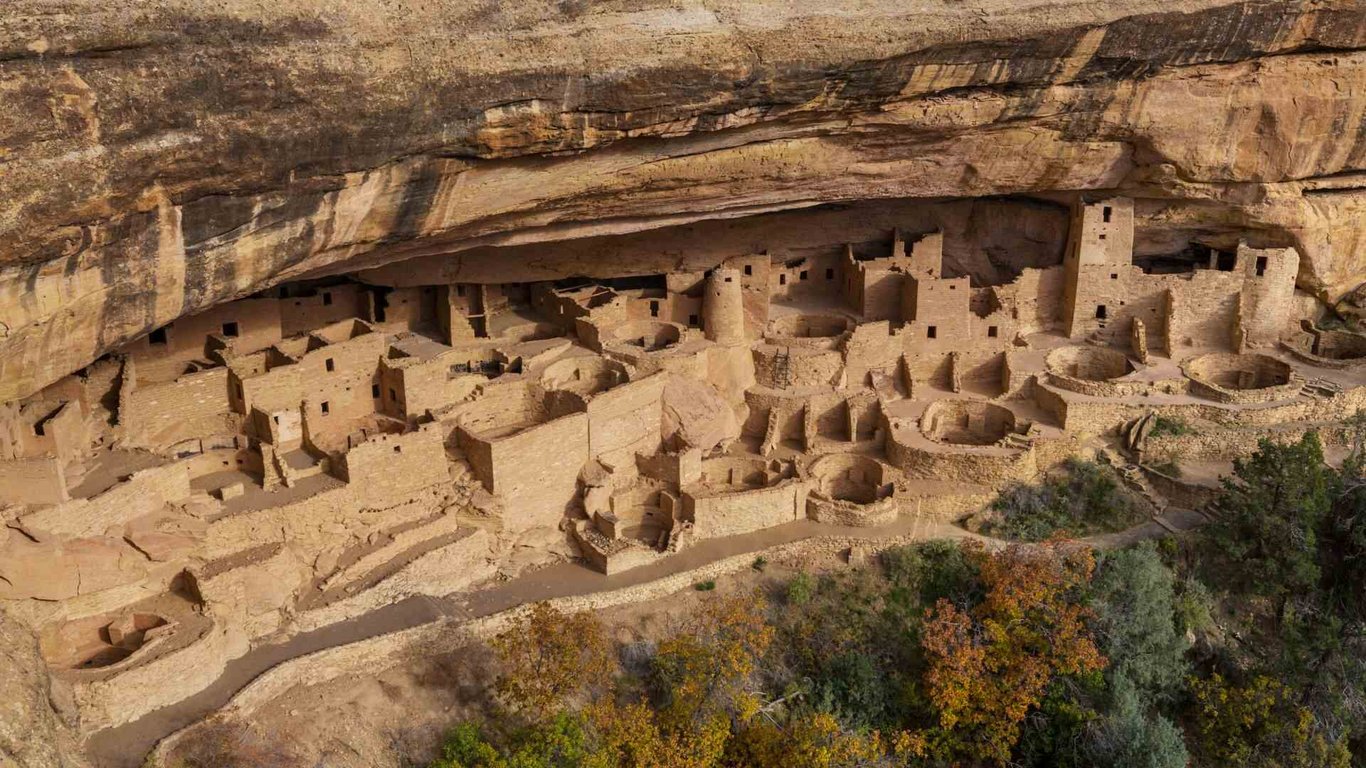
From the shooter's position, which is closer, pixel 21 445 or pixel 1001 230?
pixel 21 445

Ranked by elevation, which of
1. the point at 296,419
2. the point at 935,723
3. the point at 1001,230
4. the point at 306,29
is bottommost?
the point at 935,723

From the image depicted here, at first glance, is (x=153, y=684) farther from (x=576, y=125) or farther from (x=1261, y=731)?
(x=1261, y=731)

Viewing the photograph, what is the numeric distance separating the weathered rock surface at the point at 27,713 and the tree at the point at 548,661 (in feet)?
17.2

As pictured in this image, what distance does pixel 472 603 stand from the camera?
17391mm

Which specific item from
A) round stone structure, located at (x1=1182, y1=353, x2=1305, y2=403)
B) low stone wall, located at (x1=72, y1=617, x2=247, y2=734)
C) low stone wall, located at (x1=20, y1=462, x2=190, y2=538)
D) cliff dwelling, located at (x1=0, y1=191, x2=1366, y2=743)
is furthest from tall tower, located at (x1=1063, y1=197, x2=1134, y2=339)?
low stone wall, located at (x1=72, y1=617, x2=247, y2=734)

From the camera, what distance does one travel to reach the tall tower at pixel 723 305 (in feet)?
70.6

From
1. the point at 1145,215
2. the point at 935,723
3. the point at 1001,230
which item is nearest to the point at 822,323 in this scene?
the point at 1001,230

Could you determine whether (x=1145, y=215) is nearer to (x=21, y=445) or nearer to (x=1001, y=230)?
(x=1001, y=230)

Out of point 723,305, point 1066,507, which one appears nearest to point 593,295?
point 723,305

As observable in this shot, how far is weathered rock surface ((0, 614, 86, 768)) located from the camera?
1032 cm

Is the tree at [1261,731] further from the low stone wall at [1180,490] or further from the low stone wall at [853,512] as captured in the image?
the low stone wall at [853,512]

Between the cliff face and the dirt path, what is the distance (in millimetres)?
4151

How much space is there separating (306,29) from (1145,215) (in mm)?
15932

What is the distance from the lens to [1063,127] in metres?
19.5
